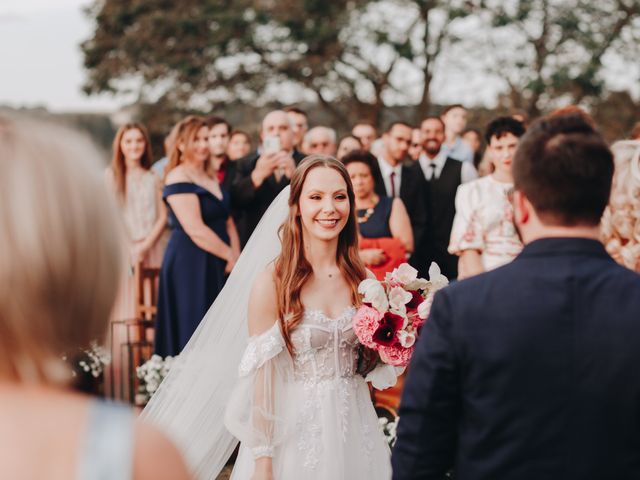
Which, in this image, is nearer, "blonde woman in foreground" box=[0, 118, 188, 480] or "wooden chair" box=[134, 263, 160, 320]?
"blonde woman in foreground" box=[0, 118, 188, 480]

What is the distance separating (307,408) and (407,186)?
5.14 metres

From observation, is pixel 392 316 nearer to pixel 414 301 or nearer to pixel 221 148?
pixel 414 301

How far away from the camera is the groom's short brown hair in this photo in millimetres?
2422

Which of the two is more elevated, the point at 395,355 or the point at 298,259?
the point at 298,259

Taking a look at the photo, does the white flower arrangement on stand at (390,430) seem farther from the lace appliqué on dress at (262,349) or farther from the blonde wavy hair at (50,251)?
the blonde wavy hair at (50,251)

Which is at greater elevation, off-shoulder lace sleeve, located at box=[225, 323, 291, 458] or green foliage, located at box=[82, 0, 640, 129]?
green foliage, located at box=[82, 0, 640, 129]

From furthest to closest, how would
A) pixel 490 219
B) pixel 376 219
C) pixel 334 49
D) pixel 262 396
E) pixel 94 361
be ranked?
pixel 334 49 < pixel 94 361 < pixel 376 219 < pixel 490 219 < pixel 262 396

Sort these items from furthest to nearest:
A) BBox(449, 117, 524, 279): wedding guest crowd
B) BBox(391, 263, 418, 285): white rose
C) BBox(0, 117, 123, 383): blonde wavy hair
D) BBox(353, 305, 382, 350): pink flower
Answer: 1. BBox(449, 117, 524, 279): wedding guest crowd
2. BBox(391, 263, 418, 285): white rose
3. BBox(353, 305, 382, 350): pink flower
4. BBox(0, 117, 123, 383): blonde wavy hair

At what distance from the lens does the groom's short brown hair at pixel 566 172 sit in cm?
242

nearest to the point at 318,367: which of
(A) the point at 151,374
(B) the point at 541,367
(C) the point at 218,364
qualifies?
(C) the point at 218,364

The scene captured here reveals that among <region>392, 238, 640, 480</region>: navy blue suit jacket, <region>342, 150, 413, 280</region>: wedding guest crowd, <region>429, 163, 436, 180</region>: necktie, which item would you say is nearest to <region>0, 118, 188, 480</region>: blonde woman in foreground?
<region>392, 238, 640, 480</region>: navy blue suit jacket

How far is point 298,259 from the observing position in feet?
14.3

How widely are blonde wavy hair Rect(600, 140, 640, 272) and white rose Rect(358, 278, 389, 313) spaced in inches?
67.6

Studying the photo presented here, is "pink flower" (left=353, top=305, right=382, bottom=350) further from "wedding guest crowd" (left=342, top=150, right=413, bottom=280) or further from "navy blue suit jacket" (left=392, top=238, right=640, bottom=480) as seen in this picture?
"wedding guest crowd" (left=342, top=150, right=413, bottom=280)
